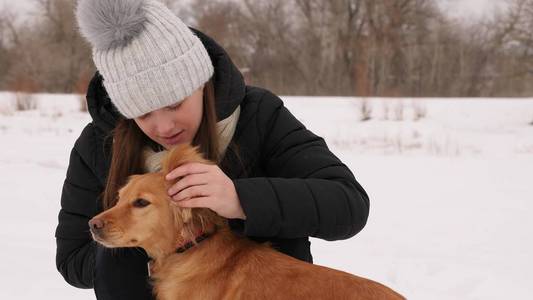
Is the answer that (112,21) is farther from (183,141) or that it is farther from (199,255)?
(199,255)

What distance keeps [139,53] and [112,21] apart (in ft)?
0.48

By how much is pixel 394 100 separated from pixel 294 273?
1579cm

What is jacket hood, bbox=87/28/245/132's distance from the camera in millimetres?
2266

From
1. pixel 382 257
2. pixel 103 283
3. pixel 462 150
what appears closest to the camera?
pixel 103 283

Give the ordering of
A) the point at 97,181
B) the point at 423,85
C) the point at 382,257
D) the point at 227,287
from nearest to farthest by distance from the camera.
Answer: the point at 227,287
the point at 97,181
the point at 382,257
the point at 423,85

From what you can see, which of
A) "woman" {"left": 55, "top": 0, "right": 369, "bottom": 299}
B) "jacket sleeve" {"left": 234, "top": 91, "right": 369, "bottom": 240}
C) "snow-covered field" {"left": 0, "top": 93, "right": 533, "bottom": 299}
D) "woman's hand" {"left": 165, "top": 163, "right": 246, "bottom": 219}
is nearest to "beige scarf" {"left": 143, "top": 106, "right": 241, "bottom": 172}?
"woman" {"left": 55, "top": 0, "right": 369, "bottom": 299}

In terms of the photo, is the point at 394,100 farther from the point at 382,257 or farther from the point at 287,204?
the point at 287,204

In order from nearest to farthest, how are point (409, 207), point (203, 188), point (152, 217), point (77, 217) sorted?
point (203, 188)
point (152, 217)
point (77, 217)
point (409, 207)

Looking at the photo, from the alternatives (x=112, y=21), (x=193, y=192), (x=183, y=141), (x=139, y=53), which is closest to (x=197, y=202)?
(x=193, y=192)

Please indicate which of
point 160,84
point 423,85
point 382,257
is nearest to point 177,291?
point 160,84

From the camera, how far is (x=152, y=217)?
207 cm

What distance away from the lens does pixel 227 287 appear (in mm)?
2096

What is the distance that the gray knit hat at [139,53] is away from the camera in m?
1.95

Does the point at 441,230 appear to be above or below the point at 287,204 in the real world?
below
